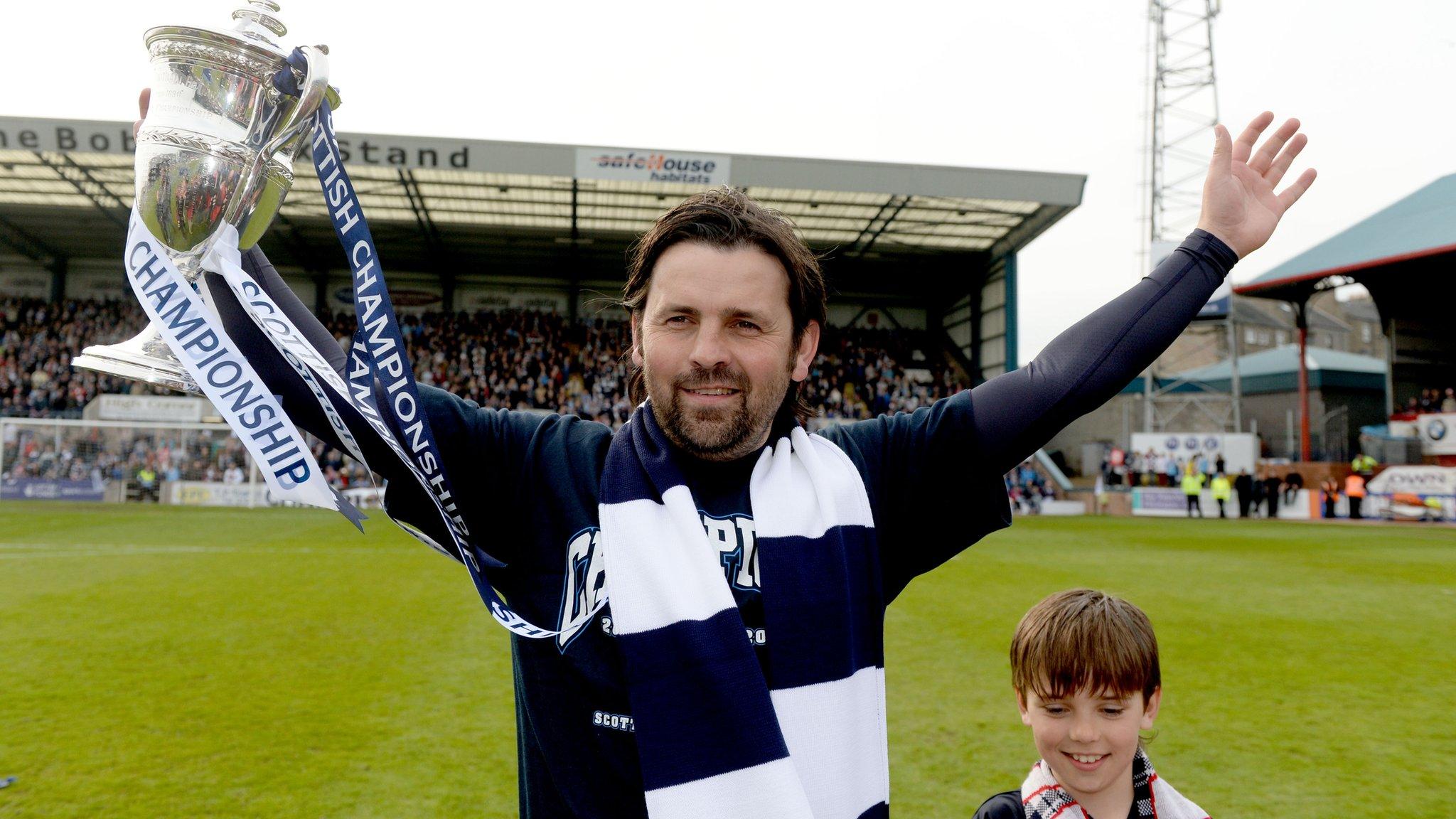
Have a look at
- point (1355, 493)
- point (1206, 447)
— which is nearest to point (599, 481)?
point (1355, 493)

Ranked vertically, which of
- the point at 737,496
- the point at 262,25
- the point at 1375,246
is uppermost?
the point at 1375,246

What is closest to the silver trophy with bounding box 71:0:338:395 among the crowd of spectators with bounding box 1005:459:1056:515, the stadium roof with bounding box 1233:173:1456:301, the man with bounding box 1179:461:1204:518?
the crowd of spectators with bounding box 1005:459:1056:515

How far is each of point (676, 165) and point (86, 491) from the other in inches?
624

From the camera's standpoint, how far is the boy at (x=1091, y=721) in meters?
1.96

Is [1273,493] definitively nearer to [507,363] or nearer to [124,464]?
[507,363]

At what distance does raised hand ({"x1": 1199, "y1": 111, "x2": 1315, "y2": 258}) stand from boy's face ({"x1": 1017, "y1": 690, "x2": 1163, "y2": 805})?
3.13ft

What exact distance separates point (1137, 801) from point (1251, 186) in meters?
1.28

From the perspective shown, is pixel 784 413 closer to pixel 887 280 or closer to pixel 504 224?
pixel 504 224

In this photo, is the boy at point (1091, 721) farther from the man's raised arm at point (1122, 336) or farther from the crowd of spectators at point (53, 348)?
the crowd of spectators at point (53, 348)

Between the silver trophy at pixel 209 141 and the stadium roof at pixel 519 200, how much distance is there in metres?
19.5

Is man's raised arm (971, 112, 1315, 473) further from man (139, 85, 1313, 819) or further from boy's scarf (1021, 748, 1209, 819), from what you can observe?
boy's scarf (1021, 748, 1209, 819)

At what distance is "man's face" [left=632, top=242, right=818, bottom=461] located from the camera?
165 centimetres

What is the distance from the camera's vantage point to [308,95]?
174cm

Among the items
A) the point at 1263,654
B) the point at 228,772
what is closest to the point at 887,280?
the point at 1263,654
